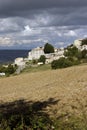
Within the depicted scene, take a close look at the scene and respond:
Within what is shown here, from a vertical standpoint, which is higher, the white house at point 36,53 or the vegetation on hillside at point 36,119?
the white house at point 36,53

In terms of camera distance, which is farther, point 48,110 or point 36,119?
point 48,110

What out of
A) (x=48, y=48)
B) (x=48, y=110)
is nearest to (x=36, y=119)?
(x=48, y=110)

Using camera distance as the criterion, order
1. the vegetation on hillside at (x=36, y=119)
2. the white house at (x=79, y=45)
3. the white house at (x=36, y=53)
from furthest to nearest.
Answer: the white house at (x=36, y=53), the white house at (x=79, y=45), the vegetation on hillside at (x=36, y=119)

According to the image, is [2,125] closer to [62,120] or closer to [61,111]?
[62,120]

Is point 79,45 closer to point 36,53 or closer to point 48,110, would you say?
point 36,53

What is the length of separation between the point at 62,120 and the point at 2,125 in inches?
82.4

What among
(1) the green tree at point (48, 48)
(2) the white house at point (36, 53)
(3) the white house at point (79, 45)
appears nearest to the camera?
(3) the white house at point (79, 45)

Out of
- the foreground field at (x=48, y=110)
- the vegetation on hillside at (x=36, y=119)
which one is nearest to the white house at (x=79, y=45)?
the foreground field at (x=48, y=110)

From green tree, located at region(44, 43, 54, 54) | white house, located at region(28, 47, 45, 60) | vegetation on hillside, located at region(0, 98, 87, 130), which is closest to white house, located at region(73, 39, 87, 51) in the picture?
green tree, located at region(44, 43, 54, 54)

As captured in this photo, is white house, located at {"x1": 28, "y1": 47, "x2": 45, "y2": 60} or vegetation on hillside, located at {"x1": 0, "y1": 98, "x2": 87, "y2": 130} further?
white house, located at {"x1": 28, "y1": 47, "x2": 45, "y2": 60}

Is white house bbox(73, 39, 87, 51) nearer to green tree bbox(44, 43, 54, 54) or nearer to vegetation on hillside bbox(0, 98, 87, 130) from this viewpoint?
green tree bbox(44, 43, 54, 54)

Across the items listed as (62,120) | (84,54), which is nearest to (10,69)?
(84,54)

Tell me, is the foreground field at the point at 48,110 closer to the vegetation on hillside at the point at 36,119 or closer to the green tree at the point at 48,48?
the vegetation on hillside at the point at 36,119

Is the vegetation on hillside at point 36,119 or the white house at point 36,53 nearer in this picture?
the vegetation on hillside at point 36,119
